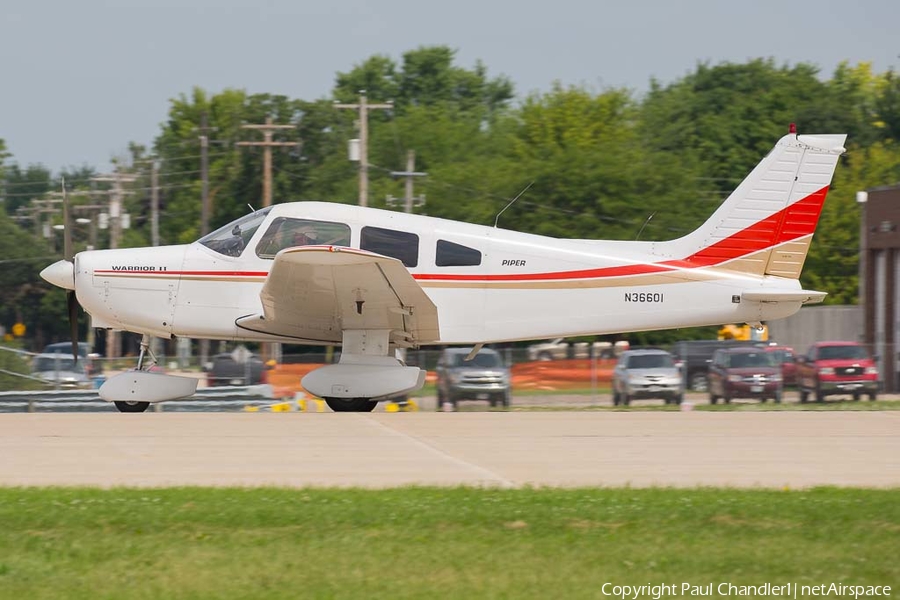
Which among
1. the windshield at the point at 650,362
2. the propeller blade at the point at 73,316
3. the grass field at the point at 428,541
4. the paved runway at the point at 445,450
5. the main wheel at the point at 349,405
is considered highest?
the propeller blade at the point at 73,316

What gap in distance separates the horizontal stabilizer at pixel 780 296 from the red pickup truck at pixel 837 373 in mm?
9537

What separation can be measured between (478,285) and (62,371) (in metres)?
18.4

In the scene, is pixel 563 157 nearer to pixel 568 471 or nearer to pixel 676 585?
pixel 568 471

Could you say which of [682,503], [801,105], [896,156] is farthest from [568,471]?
[801,105]

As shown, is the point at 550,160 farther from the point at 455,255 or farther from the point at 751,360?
the point at 455,255

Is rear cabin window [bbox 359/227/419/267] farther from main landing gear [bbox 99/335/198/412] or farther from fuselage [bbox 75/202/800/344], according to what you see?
main landing gear [bbox 99/335/198/412]

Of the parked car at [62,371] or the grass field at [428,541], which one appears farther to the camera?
the parked car at [62,371]

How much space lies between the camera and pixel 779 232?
47.1 ft

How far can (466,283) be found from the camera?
46.3 feet

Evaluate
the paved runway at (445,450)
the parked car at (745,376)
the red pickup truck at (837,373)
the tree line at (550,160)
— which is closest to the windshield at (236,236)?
the paved runway at (445,450)

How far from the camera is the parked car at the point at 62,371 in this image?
23462 mm

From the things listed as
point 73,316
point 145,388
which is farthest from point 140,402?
point 73,316

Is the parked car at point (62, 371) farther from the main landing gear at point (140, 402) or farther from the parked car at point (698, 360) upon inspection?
the parked car at point (698, 360)

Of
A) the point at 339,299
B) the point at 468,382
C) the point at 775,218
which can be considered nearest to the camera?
the point at 339,299
